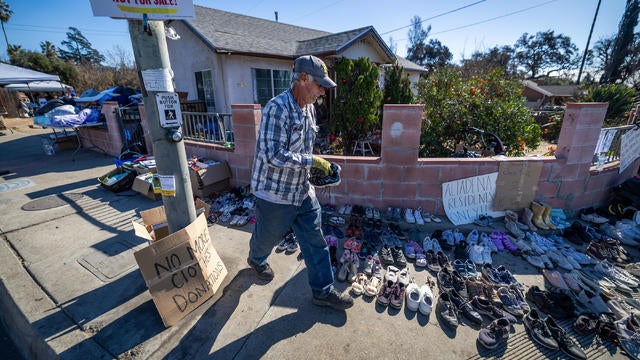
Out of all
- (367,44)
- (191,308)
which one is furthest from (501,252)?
(367,44)

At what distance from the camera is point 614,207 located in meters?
4.09

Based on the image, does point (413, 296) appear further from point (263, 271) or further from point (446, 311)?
point (263, 271)

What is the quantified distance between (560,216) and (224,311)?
467 centimetres

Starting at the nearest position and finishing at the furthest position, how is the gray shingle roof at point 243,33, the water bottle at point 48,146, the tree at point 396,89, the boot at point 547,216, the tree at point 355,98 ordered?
the boot at point 547,216
the tree at point 355,98
the tree at point 396,89
the water bottle at point 48,146
the gray shingle roof at point 243,33

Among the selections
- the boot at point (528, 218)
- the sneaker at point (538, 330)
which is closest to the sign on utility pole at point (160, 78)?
the sneaker at point (538, 330)

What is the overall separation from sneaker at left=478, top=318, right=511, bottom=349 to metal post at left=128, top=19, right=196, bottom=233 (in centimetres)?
262

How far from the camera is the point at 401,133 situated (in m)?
3.62

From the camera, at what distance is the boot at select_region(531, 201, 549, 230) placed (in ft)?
12.2

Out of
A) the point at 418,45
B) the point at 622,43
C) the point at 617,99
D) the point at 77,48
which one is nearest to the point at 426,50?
the point at 418,45

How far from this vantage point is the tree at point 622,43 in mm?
27953

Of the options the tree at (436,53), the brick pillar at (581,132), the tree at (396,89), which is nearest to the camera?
the brick pillar at (581,132)

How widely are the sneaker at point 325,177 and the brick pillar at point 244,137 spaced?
2.32 metres

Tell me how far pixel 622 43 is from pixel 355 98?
40.8 m

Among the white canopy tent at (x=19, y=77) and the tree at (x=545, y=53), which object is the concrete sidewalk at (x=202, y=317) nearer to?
the white canopy tent at (x=19, y=77)
